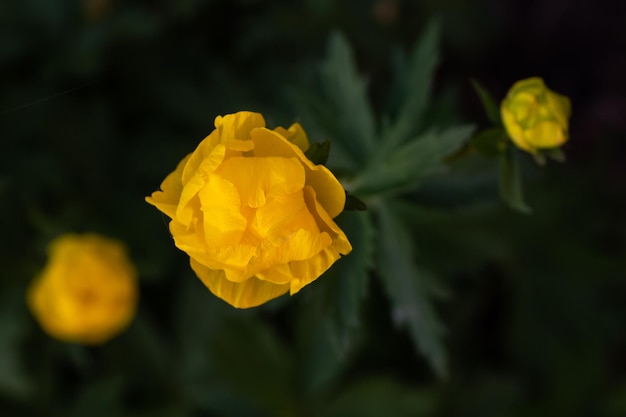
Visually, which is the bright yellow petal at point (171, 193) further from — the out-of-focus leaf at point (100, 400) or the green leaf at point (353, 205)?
the out-of-focus leaf at point (100, 400)

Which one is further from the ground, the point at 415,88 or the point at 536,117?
the point at 536,117

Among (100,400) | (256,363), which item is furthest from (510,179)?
(100,400)

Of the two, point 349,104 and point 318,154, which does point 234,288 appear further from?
point 349,104

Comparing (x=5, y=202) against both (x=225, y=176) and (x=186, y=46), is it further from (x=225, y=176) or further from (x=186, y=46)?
(x=225, y=176)

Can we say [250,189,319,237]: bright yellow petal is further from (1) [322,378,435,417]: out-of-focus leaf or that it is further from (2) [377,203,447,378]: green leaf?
(1) [322,378,435,417]: out-of-focus leaf

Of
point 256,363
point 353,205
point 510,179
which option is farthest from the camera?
point 256,363

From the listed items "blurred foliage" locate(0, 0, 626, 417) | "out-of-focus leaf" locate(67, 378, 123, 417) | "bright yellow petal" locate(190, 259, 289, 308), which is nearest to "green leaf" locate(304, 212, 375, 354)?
"bright yellow petal" locate(190, 259, 289, 308)

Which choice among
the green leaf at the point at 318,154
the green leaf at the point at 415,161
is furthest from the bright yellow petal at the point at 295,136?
the green leaf at the point at 415,161
